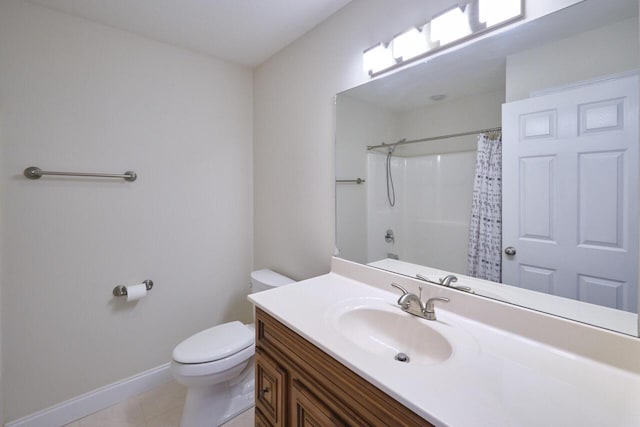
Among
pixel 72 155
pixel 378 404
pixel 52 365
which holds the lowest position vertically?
pixel 52 365

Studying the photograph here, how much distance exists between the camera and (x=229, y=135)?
2148mm

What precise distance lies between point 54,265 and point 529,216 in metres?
2.27

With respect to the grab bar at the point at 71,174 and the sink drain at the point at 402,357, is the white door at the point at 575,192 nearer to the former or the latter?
the sink drain at the point at 402,357

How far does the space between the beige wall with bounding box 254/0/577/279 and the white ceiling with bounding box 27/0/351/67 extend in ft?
0.36

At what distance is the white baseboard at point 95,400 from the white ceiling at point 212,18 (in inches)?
85.5

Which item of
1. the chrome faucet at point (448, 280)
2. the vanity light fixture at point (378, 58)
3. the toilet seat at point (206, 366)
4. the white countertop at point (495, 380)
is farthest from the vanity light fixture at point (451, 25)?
the toilet seat at point (206, 366)

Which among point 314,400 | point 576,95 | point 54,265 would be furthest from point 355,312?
point 54,265

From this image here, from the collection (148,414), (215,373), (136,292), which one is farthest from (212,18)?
(148,414)

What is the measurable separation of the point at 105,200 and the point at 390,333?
5.78ft

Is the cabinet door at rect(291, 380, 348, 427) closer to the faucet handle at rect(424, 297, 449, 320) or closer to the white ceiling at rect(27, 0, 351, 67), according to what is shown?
the faucet handle at rect(424, 297, 449, 320)

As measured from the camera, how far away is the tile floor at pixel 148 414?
1.57 metres

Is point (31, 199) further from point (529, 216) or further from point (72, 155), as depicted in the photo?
point (529, 216)

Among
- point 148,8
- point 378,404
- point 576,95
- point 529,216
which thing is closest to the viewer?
point 378,404

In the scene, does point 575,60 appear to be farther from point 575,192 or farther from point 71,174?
point 71,174
